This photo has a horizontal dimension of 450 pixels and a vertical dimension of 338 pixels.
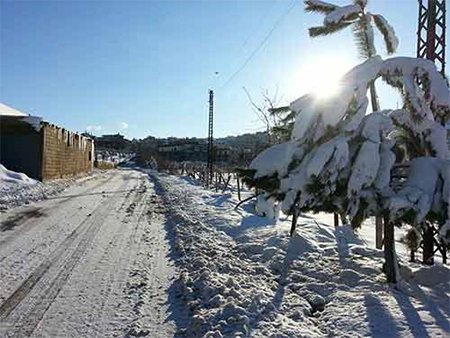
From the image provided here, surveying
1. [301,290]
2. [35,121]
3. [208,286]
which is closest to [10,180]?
[35,121]

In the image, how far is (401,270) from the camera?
5672 millimetres

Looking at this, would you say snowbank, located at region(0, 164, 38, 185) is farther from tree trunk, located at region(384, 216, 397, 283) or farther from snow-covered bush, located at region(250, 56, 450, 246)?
tree trunk, located at region(384, 216, 397, 283)

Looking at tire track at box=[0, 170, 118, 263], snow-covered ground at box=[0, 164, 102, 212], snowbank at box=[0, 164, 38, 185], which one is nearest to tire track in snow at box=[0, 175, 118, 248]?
tire track at box=[0, 170, 118, 263]

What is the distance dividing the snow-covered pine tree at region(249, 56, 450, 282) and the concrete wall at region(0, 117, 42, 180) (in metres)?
19.3

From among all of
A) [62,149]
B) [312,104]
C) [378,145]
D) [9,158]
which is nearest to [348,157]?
[378,145]

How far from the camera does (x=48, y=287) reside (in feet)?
17.3

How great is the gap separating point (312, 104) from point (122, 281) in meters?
3.33

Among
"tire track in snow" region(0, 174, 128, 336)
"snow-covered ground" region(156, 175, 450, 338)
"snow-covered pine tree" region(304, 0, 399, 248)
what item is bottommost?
"tire track in snow" region(0, 174, 128, 336)

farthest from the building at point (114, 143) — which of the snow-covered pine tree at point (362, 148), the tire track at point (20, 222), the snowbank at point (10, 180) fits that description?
the snow-covered pine tree at point (362, 148)

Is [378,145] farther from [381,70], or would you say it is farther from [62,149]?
[62,149]

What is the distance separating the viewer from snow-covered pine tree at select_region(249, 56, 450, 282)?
177 inches

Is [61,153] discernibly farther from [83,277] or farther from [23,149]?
[83,277]

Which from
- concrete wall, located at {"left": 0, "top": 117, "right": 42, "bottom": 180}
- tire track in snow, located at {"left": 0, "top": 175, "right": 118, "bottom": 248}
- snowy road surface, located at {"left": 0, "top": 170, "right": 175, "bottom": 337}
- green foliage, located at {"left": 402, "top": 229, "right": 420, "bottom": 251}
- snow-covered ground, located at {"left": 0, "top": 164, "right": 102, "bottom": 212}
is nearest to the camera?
snowy road surface, located at {"left": 0, "top": 170, "right": 175, "bottom": 337}

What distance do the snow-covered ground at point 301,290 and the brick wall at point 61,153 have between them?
1680cm
